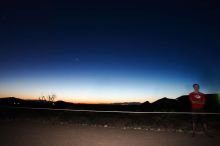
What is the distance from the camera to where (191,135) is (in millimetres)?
9930

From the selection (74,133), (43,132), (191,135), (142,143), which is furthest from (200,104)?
(43,132)

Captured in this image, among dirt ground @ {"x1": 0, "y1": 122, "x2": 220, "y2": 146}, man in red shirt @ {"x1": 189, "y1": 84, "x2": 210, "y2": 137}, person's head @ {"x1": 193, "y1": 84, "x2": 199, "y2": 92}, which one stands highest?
person's head @ {"x1": 193, "y1": 84, "x2": 199, "y2": 92}

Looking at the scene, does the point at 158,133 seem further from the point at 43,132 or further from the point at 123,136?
the point at 43,132

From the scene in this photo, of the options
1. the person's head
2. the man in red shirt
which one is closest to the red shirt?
the man in red shirt

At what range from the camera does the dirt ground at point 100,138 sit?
855cm

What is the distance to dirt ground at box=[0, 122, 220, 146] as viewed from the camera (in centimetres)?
855

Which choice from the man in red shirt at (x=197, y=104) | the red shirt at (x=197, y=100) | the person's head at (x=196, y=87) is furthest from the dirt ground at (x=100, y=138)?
the person's head at (x=196, y=87)

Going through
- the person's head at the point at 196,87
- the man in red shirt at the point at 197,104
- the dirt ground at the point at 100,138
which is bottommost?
the dirt ground at the point at 100,138

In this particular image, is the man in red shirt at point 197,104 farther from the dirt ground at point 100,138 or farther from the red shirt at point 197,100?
the dirt ground at point 100,138

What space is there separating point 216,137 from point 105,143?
4.09 meters

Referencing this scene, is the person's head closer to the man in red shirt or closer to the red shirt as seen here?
the man in red shirt

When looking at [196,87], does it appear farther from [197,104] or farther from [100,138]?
[100,138]

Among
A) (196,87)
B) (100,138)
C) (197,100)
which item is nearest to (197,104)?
(197,100)

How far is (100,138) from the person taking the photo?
950 centimetres
